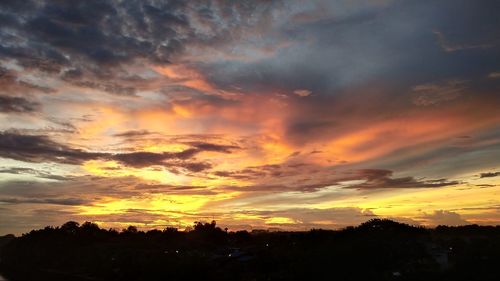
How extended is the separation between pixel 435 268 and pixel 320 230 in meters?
37.7

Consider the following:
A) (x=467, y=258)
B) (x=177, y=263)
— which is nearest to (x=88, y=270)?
(x=177, y=263)

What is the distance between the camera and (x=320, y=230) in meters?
91.5

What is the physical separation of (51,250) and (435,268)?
9971 centimetres

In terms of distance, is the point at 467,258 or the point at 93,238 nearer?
the point at 467,258

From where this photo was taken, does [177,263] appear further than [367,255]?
Yes

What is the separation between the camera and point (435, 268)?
2160 inches

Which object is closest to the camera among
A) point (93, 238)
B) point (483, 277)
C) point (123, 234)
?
point (483, 277)

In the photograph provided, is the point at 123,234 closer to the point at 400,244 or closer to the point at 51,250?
the point at 51,250

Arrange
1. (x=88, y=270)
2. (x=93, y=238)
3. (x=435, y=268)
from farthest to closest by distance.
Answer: (x=93, y=238) → (x=88, y=270) → (x=435, y=268)

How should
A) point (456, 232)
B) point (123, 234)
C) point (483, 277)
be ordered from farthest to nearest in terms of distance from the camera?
point (123, 234)
point (456, 232)
point (483, 277)

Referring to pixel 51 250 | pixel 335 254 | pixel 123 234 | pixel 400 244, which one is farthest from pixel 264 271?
pixel 123 234

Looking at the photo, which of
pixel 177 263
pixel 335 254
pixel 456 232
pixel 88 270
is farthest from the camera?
pixel 456 232

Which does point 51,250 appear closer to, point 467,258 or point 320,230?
point 320,230

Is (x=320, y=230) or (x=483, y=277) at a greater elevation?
(x=320, y=230)
